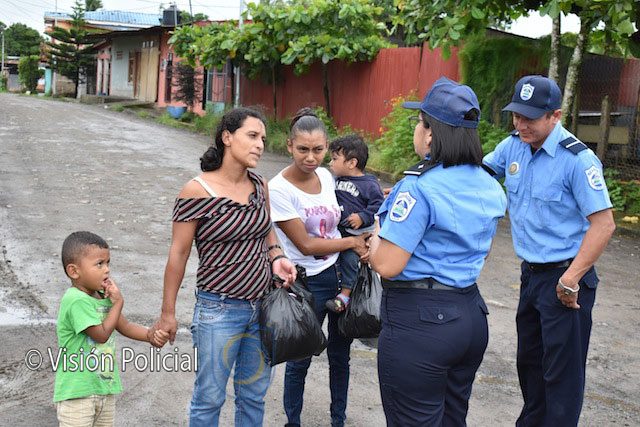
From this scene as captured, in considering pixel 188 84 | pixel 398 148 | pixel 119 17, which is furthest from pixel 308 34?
pixel 119 17

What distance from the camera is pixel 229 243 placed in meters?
3.39

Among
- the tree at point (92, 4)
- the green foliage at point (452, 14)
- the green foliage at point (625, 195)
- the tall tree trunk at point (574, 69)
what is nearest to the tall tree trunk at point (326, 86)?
the green foliage at point (452, 14)

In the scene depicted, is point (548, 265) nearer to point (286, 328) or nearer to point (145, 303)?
point (286, 328)

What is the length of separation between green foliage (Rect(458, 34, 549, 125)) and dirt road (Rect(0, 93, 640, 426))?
358 centimetres

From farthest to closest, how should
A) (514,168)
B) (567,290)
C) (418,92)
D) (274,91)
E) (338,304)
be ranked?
(274,91) < (418,92) < (514,168) < (338,304) < (567,290)

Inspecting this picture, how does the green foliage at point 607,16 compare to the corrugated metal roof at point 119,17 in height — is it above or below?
below

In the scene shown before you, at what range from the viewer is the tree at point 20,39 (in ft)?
253

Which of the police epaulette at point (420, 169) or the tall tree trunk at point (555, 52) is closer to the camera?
the police epaulette at point (420, 169)

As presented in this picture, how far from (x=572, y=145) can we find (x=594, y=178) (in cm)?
21

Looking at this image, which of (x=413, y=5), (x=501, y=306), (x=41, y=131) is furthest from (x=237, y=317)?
(x=41, y=131)

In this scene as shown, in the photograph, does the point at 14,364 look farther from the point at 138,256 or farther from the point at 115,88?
the point at 115,88

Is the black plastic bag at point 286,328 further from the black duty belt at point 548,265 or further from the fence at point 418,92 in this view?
the fence at point 418,92

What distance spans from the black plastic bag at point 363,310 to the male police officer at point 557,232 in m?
0.80

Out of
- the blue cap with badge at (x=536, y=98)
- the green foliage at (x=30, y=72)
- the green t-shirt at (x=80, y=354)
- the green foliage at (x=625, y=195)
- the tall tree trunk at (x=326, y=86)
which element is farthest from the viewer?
the green foliage at (x=30, y=72)
